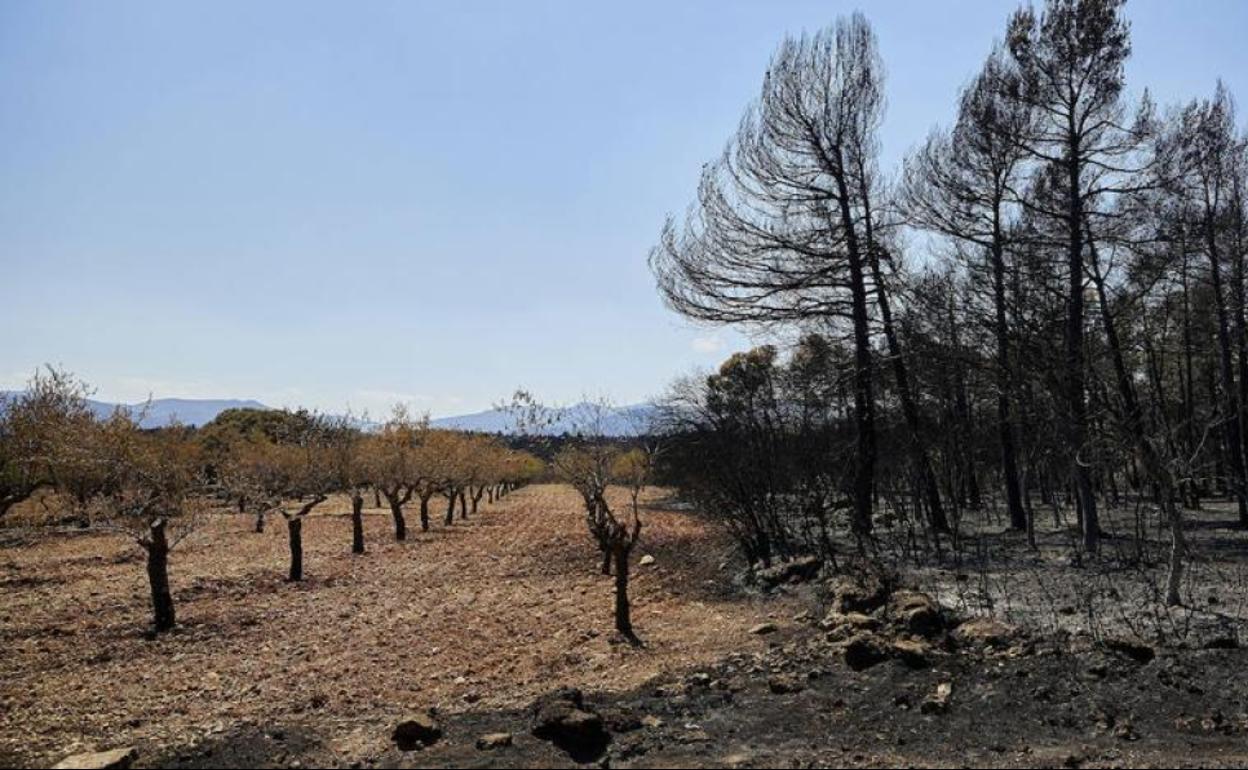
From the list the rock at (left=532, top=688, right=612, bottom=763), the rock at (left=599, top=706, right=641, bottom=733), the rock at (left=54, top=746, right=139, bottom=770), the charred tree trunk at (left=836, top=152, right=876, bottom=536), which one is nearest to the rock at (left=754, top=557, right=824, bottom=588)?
the charred tree trunk at (left=836, top=152, right=876, bottom=536)

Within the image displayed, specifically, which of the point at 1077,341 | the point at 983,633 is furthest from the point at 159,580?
the point at 1077,341

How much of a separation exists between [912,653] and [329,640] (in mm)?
Result: 8307

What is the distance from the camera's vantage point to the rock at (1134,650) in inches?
265

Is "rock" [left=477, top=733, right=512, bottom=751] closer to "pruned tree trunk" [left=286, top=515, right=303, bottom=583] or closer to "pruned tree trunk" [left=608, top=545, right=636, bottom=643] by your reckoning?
"pruned tree trunk" [left=608, top=545, right=636, bottom=643]

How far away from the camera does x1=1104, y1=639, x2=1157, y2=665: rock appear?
673cm

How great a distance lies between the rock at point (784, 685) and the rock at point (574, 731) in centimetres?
186

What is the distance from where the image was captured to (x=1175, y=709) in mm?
5980

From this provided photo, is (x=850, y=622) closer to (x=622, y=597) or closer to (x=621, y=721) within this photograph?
(x=622, y=597)

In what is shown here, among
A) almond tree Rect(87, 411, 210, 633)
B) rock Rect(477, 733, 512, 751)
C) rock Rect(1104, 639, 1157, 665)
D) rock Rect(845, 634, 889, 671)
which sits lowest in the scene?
rock Rect(477, 733, 512, 751)

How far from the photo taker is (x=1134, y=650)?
677 centimetres

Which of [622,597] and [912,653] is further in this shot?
[622,597]

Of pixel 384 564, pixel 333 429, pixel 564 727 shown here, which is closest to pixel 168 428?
pixel 333 429

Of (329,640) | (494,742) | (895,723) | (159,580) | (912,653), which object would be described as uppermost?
(159,580)

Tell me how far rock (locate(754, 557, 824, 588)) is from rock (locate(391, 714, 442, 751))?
7.57m
